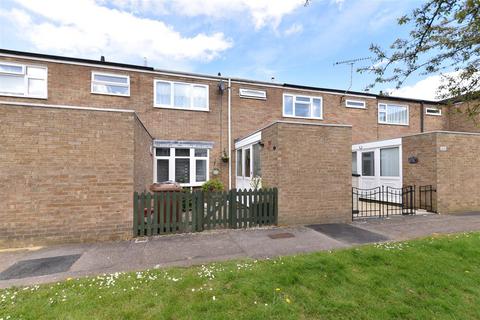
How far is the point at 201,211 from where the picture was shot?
21.6ft

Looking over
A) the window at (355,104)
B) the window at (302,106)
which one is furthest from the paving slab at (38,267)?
the window at (355,104)

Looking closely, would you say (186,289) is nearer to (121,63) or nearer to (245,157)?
(245,157)

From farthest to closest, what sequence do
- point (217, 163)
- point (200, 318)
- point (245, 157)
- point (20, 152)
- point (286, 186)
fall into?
point (217, 163), point (245, 157), point (286, 186), point (20, 152), point (200, 318)

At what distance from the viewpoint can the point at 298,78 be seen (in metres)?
14.7

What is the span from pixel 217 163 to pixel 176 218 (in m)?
6.02

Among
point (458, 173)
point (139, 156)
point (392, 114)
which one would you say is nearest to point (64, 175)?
point (139, 156)

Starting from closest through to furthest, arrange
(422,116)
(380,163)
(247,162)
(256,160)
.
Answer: (256,160) < (247,162) < (380,163) < (422,116)

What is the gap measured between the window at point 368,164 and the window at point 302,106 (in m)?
3.44

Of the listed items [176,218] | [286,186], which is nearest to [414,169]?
[286,186]

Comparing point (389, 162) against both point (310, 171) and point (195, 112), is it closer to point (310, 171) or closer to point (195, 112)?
point (310, 171)

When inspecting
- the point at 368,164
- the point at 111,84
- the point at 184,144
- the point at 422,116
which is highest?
the point at 111,84

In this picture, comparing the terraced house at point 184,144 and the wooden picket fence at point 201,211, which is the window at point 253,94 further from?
the wooden picket fence at point 201,211

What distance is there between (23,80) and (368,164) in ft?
53.4

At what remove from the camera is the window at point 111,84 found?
426 inches
